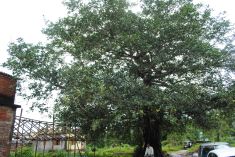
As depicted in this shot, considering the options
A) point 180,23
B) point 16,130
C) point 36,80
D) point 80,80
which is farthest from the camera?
point 36,80

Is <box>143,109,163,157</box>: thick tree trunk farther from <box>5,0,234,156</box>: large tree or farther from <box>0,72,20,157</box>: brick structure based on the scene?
<box>0,72,20,157</box>: brick structure

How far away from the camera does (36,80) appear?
2289cm

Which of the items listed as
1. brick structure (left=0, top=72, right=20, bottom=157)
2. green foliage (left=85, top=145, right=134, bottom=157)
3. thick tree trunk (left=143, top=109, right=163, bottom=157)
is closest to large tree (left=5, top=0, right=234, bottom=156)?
thick tree trunk (left=143, top=109, right=163, bottom=157)

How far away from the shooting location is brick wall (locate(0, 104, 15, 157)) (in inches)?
604

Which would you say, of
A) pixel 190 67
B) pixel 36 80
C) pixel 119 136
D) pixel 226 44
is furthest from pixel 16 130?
pixel 226 44

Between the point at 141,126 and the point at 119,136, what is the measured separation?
170 centimetres

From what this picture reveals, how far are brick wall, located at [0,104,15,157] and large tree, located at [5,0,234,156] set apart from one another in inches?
163

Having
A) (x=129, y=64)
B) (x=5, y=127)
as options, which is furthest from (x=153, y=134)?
(x=5, y=127)

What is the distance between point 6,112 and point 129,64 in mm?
9788

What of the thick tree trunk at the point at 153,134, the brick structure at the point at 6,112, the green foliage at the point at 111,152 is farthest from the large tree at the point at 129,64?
the green foliage at the point at 111,152

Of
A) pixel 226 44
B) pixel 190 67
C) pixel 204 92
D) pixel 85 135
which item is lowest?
pixel 85 135

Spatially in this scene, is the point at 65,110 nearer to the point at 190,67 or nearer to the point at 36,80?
the point at 36,80

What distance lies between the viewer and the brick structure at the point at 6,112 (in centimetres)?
1538

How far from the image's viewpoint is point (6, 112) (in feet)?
51.2
